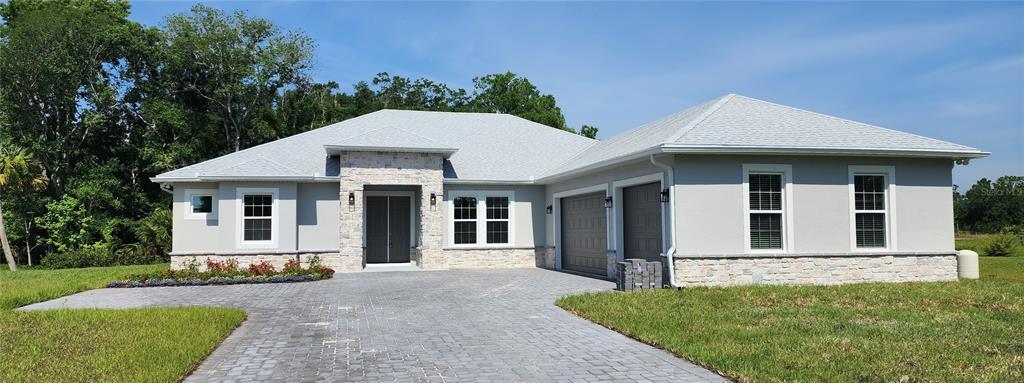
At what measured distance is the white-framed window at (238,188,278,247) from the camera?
705 inches

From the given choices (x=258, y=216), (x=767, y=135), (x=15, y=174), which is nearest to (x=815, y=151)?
(x=767, y=135)

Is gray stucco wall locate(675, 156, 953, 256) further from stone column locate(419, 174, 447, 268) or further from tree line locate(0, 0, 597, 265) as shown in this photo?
tree line locate(0, 0, 597, 265)

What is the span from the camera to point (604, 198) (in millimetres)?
16625

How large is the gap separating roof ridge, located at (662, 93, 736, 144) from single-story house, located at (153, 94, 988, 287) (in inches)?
3.2

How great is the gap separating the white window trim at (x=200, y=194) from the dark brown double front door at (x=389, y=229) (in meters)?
4.28

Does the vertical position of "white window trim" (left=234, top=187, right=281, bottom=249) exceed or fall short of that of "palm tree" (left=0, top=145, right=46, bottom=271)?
it falls short

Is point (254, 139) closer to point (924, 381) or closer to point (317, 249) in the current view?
point (317, 249)

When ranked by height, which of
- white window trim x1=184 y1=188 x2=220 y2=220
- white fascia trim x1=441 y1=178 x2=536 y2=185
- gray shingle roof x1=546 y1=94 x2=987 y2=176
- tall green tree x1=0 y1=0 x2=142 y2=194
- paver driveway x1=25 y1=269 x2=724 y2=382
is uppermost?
tall green tree x1=0 y1=0 x2=142 y2=194

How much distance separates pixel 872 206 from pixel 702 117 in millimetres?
3850

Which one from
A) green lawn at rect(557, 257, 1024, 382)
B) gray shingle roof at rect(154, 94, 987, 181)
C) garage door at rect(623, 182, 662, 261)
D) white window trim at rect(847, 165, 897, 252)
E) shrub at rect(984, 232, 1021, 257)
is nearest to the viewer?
green lawn at rect(557, 257, 1024, 382)

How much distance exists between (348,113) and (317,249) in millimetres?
20284

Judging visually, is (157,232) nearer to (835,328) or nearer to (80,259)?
(80,259)

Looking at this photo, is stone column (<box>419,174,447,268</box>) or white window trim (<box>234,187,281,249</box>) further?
stone column (<box>419,174,447,268</box>)

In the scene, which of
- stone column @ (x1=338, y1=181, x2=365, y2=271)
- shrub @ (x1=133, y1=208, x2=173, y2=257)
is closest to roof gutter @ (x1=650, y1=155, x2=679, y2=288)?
stone column @ (x1=338, y1=181, x2=365, y2=271)
